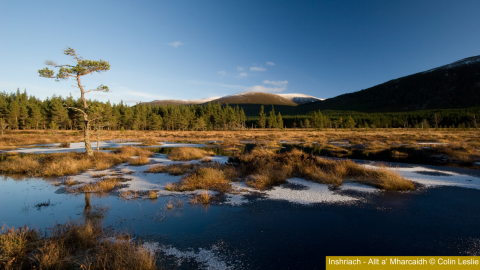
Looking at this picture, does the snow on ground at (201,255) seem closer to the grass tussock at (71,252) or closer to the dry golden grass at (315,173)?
the grass tussock at (71,252)

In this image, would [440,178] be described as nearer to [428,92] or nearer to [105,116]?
[105,116]

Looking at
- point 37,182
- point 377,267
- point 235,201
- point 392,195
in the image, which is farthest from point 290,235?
point 37,182

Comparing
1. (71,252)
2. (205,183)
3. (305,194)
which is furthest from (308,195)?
(71,252)

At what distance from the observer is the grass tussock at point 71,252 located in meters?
4.05

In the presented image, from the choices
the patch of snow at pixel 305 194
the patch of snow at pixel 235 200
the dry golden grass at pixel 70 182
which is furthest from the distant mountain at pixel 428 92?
the dry golden grass at pixel 70 182

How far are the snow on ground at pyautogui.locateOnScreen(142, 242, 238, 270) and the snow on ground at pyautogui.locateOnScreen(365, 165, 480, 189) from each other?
10793mm

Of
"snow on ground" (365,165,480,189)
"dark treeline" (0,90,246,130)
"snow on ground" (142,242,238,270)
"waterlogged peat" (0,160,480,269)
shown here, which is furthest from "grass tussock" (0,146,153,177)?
"dark treeline" (0,90,246,130)

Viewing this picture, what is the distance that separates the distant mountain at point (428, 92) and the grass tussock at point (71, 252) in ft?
533

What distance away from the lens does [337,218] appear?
6.58m

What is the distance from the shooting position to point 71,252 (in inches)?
183

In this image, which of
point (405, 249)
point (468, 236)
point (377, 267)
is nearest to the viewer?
point (377, 267)

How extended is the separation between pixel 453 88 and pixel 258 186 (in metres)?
185

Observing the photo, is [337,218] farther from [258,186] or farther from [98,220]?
[98,220]

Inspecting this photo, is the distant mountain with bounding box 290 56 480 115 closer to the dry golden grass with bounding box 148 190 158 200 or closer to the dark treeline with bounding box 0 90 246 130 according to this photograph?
the dark treeline with bounding box 0 90 246 130
